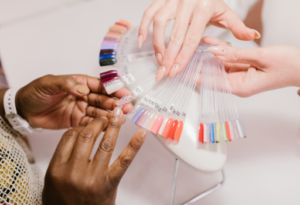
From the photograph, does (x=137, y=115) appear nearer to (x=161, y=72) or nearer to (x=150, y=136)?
(x=161, y=72)

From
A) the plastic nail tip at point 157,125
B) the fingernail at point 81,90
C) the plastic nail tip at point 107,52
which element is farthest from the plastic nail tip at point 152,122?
the plastic nail tip at point 107,52

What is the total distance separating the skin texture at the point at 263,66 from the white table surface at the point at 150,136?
0.31m

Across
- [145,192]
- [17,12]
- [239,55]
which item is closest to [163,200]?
[145,192]

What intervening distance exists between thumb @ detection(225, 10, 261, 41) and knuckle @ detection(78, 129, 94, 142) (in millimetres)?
612

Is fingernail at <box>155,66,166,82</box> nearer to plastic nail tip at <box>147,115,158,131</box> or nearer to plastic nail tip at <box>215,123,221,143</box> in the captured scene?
plastic nail tip at <box>147,115,158,131</box>

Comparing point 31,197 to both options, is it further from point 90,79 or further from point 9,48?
point 9,48

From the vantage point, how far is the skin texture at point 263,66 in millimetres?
636

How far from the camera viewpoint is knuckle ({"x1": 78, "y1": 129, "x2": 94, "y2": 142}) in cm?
49

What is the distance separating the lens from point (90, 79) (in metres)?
0.77

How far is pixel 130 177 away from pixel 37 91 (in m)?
0.54

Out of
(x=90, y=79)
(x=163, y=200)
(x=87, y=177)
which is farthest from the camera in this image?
(x=163, y=200)

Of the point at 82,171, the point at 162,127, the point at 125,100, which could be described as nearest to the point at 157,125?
the point at 162,127

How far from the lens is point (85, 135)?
19.4 inches

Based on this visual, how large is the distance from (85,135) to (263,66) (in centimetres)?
59
